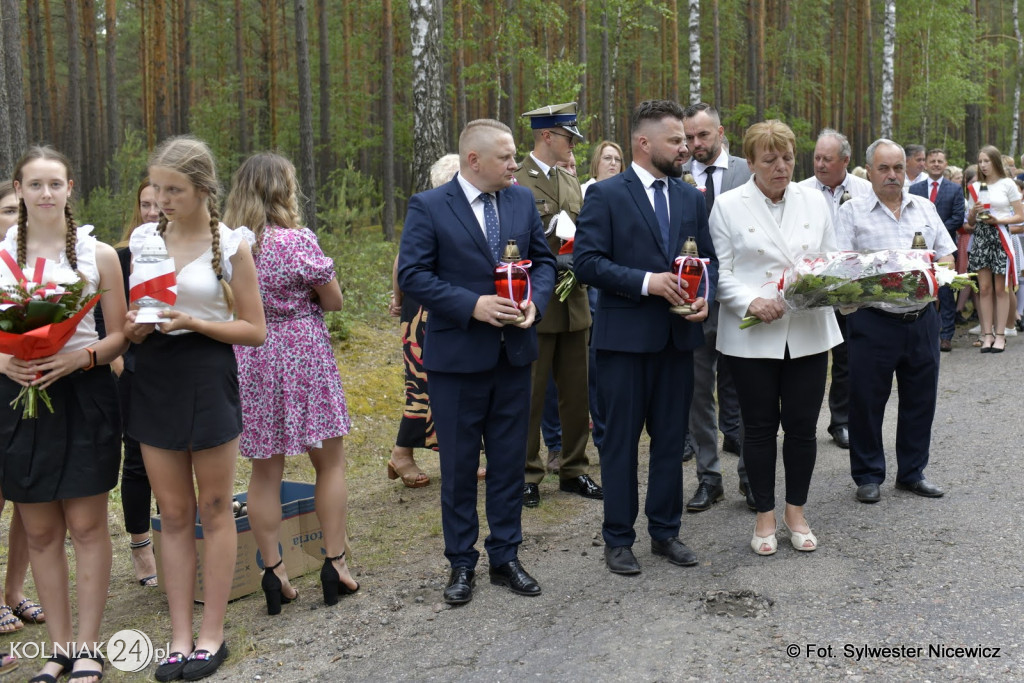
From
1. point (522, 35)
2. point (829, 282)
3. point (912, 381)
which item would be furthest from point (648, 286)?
point (522, 35)

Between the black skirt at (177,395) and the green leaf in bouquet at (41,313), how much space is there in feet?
1.28

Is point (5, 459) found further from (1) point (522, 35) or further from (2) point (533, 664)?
(1) point (522, 35)

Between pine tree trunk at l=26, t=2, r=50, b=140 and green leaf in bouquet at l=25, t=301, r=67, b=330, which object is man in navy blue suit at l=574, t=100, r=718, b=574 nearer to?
green leaf in bouquet at l=25, t=301, r=67, b=330

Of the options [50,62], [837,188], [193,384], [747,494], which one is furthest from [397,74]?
[193,384]

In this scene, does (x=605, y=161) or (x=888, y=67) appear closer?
(x=605, y=161)

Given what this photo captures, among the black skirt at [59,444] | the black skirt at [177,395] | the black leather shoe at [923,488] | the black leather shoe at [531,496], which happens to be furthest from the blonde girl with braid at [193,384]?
the black leather shoe at [923,488]

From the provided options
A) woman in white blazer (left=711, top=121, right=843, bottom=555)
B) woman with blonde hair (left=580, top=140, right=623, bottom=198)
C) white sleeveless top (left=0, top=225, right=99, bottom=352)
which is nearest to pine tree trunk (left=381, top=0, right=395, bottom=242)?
woman with blonde hair (left=580, top=140, right=623, bottom=198)

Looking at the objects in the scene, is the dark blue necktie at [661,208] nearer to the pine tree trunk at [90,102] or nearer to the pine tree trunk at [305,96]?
the pine tree trunk at [305,96]

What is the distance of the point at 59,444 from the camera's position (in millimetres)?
3898

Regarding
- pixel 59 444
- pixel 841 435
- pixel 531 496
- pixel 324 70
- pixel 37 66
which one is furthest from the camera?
pixel 324 70

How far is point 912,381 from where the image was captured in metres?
5.97

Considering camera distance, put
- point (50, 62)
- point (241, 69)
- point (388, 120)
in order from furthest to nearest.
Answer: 1. point (50, 62)
2. point (241, 69)
3. point (388, 120)

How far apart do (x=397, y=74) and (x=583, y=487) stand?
24029 millimetres

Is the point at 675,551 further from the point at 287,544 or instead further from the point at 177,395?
the point at 177,395
